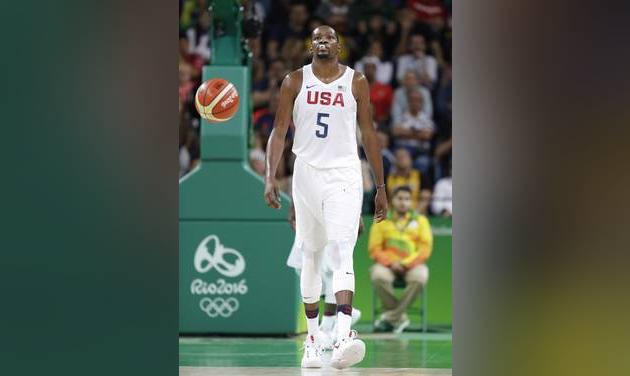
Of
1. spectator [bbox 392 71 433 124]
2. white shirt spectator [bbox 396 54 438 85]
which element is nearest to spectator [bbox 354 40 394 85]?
white shirt spectator [bbox 396 54 438 85]

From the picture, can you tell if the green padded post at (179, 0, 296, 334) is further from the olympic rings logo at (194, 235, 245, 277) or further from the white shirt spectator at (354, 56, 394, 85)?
the white shirt spectator at (354, 56, 394, 85)

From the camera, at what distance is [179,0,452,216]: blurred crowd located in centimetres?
1640

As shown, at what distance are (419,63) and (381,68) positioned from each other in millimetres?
539

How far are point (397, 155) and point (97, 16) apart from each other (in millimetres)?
11181

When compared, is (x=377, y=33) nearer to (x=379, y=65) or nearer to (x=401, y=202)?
(x=379, y=65)

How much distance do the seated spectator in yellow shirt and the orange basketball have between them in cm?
406

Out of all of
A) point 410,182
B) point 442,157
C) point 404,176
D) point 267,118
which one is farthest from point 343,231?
point 442,157

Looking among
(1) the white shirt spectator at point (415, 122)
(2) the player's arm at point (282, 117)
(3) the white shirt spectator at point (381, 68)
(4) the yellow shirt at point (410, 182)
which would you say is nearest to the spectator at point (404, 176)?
(4) the yellow shirt at point (410, 182)

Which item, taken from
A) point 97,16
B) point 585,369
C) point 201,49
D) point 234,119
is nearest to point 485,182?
point 585,369

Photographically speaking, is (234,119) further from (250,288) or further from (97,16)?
(97,16)

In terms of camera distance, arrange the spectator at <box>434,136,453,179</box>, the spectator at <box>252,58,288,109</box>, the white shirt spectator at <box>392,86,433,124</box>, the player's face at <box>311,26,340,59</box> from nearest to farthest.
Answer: the player's face at <box>311,26,340,59</box> → the spectator at <box>434,136,453,179</box> → the spectator at <box>252,58,288,109</box> → the white shirt spectator at <box>392,86,433,124</box>

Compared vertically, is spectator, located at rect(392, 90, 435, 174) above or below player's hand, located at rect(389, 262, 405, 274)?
above

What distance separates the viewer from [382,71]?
17.6 metres

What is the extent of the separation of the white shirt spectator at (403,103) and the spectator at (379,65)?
298 millimetres
